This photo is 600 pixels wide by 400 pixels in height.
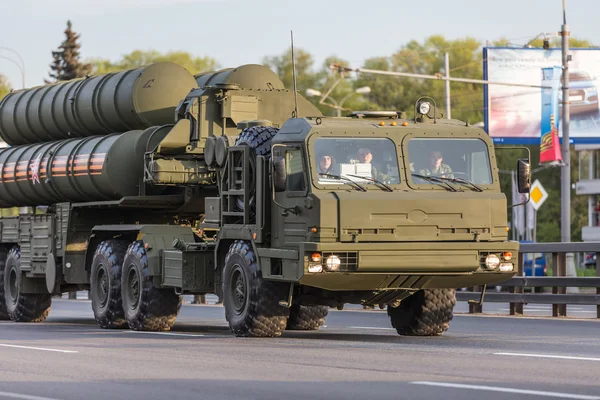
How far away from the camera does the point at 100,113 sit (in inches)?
945

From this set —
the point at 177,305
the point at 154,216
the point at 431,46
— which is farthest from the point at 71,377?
the point at 431,46

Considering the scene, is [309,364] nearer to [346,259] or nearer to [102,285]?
[346,259]

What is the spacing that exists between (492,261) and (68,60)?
93948 millimetres

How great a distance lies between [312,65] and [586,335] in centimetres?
11507

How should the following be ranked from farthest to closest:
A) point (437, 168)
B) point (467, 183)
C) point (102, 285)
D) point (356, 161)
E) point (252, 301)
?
point (102, 285), point (252, 301), point (437, 168), point (467, 183), point (356, 161)

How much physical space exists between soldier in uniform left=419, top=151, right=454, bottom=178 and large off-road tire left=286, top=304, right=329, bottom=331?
13.6ft

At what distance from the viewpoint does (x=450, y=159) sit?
59.8ft

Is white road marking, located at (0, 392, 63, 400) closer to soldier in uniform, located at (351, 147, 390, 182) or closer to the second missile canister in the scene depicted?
soldier in uniform, located at (351, 147, 390, 182)

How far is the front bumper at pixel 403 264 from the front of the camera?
17.3m

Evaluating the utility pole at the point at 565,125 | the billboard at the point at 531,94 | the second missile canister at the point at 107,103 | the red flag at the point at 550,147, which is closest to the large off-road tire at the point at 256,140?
the second missile canister at the point at 107,103

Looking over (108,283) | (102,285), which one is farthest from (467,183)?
(102,285)

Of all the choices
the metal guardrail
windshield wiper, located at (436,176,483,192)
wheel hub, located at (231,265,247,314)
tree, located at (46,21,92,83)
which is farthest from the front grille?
tree, located at (46,21,92,83)

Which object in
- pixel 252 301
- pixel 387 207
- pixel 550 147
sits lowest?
pixel 252 301

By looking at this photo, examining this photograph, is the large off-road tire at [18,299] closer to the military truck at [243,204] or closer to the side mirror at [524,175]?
the military truck at [243,204]
